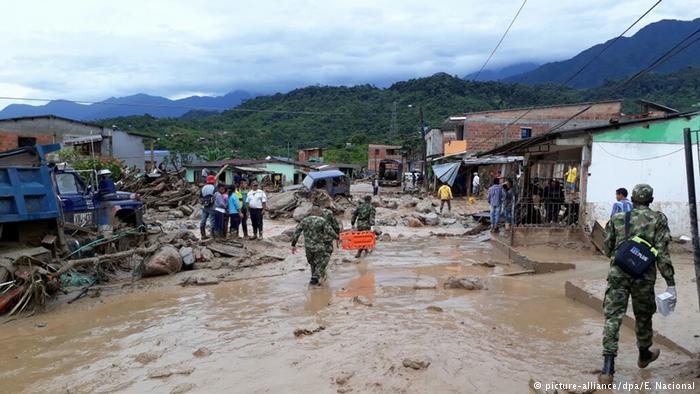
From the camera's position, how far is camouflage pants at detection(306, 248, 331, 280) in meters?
9.42

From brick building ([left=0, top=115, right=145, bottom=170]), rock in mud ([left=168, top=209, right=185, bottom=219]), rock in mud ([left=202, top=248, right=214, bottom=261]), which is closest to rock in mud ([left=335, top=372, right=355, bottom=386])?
rock in mud ([left=202, top=248, right=214, bottom=261])

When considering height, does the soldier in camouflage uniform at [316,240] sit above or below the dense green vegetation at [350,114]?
below

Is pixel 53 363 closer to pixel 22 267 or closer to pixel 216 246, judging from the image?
pixel 22 267

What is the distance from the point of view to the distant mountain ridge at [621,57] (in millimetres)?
136250

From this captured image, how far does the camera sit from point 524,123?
127 ft

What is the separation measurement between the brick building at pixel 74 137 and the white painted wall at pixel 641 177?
24.4 m

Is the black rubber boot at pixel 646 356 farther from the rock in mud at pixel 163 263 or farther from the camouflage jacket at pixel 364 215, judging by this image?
the rock in mud at pixel 163 263

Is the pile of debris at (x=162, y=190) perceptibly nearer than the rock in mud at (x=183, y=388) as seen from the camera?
No

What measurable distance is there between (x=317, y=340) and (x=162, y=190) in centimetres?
2294

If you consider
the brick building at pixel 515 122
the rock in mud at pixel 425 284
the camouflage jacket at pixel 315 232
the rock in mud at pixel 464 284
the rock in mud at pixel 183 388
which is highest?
the brick building at pixel 515 122

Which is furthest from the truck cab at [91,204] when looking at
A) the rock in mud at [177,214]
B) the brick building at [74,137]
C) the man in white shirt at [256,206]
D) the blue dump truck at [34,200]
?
the brick building at [74,137]

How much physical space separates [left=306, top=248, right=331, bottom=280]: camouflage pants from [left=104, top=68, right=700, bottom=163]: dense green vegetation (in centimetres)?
4043

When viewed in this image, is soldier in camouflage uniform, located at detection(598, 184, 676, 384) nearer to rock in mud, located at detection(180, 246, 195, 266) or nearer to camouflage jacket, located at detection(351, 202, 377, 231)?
Result: camouflage jacket, located at detection(351, 202, 377, 231)

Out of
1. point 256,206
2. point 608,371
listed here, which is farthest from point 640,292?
point 256,206
